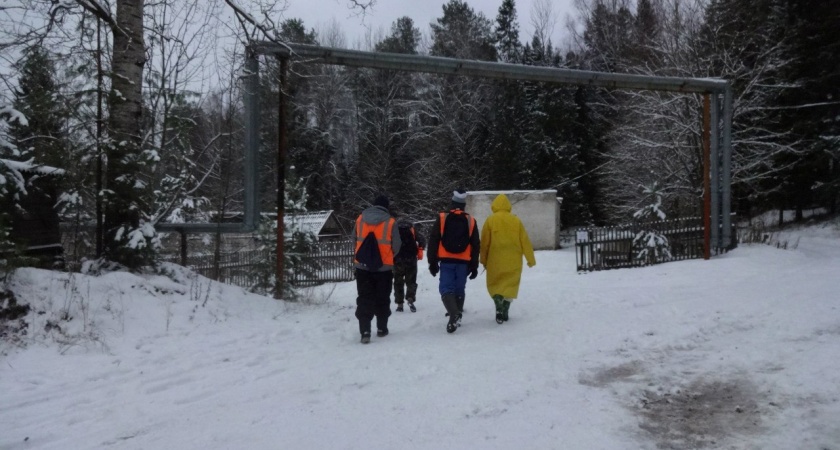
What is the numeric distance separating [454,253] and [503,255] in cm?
72

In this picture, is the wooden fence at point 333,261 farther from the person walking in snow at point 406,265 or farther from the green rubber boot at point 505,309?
the green rubber boot at point 505,309

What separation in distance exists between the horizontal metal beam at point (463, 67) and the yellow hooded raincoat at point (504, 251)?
3.69 meters

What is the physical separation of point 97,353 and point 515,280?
4933 millimetres

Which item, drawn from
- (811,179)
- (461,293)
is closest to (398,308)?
(461,293)

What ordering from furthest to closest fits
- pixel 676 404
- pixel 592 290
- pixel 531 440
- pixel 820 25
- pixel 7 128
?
pixel 820 25
pixel 592 290
pixel 7 128
pixel 676 404
pixel 531 440

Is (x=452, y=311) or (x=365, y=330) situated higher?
(x=452, y=311)

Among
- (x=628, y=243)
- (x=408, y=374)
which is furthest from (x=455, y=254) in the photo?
(x=628, y=243)

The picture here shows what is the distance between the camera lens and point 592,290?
1041 cm

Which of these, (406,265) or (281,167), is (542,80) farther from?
(281,167)

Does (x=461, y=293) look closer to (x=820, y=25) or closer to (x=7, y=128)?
(x=7, y=128)

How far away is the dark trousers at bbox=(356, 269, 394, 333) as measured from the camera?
21.9 feet

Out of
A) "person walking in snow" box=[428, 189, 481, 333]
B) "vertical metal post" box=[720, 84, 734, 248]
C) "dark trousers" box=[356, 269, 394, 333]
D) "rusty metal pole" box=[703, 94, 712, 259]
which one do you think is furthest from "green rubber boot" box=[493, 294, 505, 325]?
"vertical metal post" box=[720, 84, 734, 248]

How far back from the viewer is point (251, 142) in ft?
29.9

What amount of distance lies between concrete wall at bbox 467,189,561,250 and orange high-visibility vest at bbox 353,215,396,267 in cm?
1731
